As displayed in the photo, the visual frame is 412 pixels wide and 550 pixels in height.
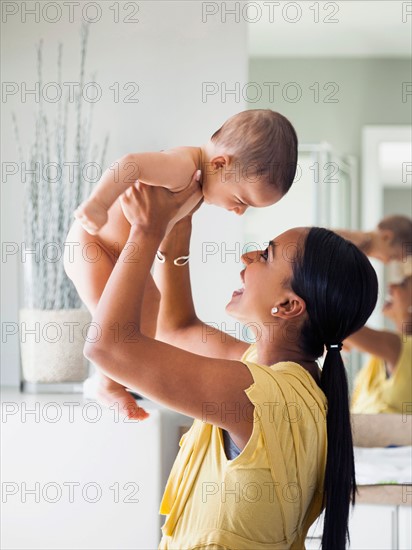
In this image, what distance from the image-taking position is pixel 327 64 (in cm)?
256

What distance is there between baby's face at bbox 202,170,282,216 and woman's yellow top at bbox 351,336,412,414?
40.4 inches

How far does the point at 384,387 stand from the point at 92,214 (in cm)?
141

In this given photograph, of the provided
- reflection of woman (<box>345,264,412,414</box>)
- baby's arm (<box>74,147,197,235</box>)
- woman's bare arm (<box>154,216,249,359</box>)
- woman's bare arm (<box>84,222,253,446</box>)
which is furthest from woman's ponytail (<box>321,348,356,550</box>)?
reflection of woman (<box>345,264,412,414</box>)

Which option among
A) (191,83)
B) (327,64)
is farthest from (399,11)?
(191,83)

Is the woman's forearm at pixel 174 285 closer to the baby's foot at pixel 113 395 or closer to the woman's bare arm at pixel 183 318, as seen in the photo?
the woman's bare arm at pixel 183 318

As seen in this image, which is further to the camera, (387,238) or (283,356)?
(387,238)

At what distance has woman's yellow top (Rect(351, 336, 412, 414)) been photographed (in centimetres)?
249

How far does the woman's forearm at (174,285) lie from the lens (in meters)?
1.63

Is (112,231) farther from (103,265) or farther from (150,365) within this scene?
(150,365)

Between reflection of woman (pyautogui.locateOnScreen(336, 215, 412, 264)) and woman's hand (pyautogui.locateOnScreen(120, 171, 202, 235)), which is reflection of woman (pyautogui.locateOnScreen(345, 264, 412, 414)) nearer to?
reflection of woman (pyautogui.locateOnScreen(336, 215, 412, 264))

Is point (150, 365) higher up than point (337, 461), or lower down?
higher up

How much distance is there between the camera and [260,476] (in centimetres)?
130

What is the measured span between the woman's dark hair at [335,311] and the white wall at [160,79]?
1115 mm

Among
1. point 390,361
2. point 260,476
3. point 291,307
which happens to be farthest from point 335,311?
point 390,361
